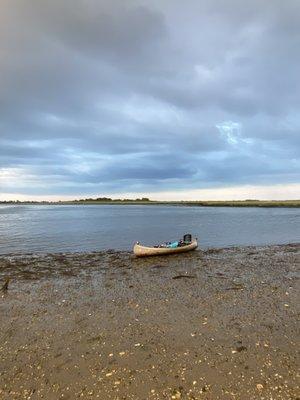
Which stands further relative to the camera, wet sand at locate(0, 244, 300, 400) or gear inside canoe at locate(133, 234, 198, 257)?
gear inside canoe at locate(133, 234, 198, 257)

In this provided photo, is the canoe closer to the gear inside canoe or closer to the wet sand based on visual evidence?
the gear inside canoe

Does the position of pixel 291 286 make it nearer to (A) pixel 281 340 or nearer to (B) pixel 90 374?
(A) pixel 281 340

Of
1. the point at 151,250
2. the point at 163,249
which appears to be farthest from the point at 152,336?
the point at 163,249

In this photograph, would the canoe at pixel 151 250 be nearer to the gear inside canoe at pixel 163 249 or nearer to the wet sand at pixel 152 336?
the gear inside canoe at pixel 163 249

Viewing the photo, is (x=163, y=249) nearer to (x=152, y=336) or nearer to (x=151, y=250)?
(x=151, y=250)

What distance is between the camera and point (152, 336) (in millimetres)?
10242

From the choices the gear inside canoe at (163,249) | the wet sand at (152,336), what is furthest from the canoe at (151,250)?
the wet sand at (152,336)

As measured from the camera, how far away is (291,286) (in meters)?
15.9

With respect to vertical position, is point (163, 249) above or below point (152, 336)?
above

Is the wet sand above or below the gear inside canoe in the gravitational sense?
below

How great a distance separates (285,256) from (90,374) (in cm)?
2204

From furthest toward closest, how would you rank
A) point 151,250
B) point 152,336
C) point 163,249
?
point 163,249 → point 151,250 → point 152,336

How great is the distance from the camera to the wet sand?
7.54 meters

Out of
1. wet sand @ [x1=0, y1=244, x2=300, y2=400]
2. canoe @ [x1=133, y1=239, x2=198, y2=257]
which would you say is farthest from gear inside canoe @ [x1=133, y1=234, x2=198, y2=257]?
wet sand @ [x1=0, y1=244, x2=300, y2=400]
